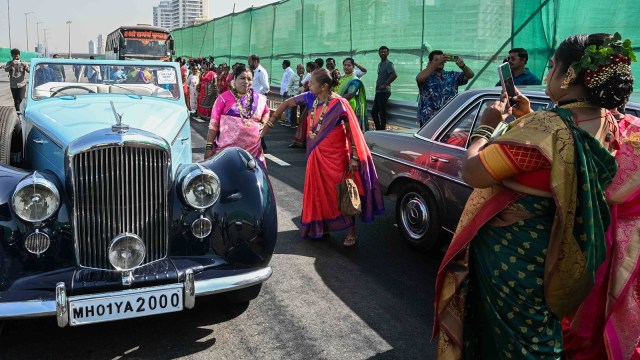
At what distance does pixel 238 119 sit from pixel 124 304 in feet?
8.57

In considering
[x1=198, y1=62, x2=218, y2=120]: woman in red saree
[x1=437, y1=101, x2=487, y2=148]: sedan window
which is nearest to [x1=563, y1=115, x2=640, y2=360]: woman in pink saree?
[x1=437, y1=101, x2=487, y2=148]: sedan window

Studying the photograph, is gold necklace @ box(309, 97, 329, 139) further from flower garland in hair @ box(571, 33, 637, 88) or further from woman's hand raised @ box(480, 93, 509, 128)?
flower garland in hair @ box(571, 33, 637, 88)

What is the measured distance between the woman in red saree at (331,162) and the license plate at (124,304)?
227 centimetres

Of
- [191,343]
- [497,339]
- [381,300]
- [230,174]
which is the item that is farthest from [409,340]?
[230,174]

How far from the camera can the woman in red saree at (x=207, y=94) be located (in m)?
15.5

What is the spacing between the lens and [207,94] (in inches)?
627

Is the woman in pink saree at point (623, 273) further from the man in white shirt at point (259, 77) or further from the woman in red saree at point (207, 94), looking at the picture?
the woman in red saree at point (207, 94)

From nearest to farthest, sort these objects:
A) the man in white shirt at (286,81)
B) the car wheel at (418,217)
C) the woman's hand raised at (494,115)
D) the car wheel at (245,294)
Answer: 1. the woman's hand raised at (494,115)
2. the car wheel at (245,294)
3. the car wheel at (418,217)
4. the man in white shirt at (286,81)

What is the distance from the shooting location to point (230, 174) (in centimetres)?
353

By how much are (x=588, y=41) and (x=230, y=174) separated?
2227mm

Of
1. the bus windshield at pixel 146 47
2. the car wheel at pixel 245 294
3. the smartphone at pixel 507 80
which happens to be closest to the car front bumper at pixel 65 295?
the car wheel at pixel 245 294

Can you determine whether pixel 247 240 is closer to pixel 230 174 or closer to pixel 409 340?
pixel 230 174

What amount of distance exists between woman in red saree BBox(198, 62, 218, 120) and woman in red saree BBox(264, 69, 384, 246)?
10930 mm

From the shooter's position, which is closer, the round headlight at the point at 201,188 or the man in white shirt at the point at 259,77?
the round headlight at the point at 201,188
